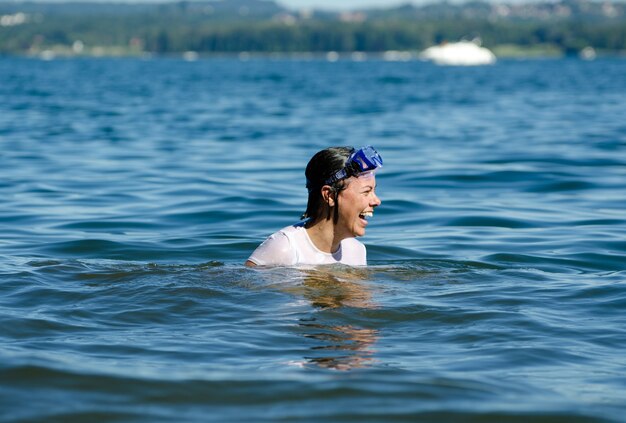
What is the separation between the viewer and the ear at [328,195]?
27.9 feet

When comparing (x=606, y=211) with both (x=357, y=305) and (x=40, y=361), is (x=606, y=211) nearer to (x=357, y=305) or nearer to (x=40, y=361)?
(x=357, y=305)

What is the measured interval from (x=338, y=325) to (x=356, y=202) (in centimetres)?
141

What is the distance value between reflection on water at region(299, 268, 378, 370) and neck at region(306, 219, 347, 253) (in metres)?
0.24

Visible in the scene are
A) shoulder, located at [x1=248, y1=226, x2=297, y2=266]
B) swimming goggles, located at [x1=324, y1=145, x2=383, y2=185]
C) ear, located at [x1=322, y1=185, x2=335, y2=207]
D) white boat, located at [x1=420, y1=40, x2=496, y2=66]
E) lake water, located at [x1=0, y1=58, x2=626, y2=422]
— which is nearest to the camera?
lake water, located at [x1=0, y1=58, x2=626, y2=422]

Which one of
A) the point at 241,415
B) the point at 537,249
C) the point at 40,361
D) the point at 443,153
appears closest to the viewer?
the point at 241,415

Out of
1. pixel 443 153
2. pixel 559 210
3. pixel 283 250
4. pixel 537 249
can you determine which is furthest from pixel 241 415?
pixel 443 153

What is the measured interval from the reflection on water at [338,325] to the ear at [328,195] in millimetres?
596

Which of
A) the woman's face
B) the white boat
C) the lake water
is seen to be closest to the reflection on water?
the lake water

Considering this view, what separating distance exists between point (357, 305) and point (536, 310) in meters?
1.42

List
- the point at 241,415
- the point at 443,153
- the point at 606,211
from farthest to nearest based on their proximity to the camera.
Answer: the point at 443,153 → the point at 606,211 → the point at 241,415

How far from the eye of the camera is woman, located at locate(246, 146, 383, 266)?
8.44 metres

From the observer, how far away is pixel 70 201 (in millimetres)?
15344

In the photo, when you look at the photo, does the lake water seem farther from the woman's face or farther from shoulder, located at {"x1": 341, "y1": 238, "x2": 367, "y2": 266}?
the woman's face

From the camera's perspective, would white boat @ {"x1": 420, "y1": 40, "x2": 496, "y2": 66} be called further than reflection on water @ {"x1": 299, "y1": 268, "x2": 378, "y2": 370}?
Yes
